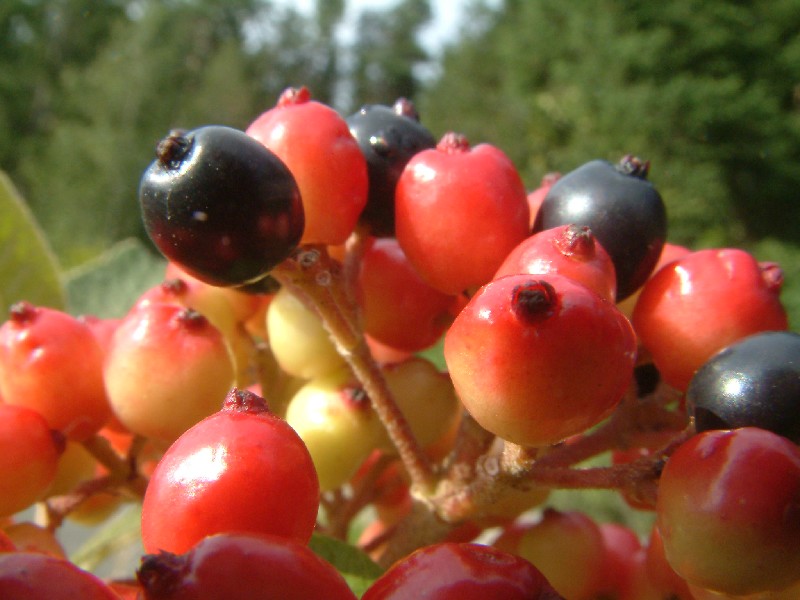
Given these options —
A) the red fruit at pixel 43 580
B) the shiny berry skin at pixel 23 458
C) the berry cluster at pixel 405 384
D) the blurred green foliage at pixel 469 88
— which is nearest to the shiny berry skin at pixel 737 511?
the berry cluster at pixel 405 384

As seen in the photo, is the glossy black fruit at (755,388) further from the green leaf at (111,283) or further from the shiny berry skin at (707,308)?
the green leaf at (111,283)

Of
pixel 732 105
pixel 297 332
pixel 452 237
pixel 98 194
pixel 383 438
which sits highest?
pixel 452 237

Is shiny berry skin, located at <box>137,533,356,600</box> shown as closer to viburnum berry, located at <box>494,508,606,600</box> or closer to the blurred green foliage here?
viburnum berry, located at <box>494,508,606,600</box>

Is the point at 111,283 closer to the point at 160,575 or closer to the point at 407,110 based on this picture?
the point at 407,110

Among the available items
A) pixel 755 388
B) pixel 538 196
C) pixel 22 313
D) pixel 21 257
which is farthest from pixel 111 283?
pixel 755 388

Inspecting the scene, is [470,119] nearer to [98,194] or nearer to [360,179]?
[98,194]

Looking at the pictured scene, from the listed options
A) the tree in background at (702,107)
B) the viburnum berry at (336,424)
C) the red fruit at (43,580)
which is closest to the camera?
the red fruit at (43,580)

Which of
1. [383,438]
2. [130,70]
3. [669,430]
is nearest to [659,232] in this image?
[669,430]
